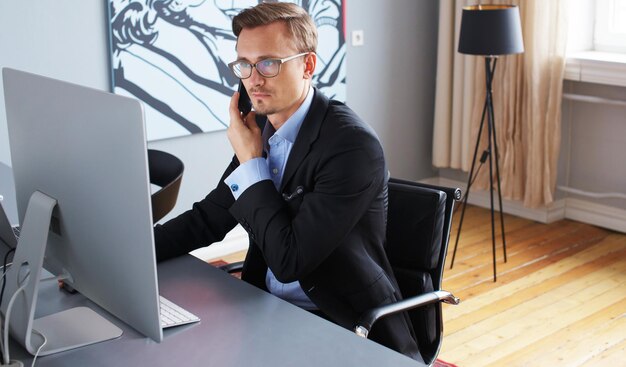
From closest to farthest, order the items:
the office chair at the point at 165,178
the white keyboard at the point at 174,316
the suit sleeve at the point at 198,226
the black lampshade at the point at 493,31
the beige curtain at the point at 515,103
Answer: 1. the white keyboard at the point at 174,316
2. the suit sleeve at the point at 198,226
3. the office chair at the point at 165,178
4. the black lampshade at the point at 493,31
5. the beige curtain at the point at 515,103

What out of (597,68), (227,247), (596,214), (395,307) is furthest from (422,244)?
(596,214)

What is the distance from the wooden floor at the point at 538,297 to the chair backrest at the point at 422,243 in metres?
1.02

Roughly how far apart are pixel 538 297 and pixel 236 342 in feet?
7.86

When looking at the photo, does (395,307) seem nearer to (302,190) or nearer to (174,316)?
→ (302,190)

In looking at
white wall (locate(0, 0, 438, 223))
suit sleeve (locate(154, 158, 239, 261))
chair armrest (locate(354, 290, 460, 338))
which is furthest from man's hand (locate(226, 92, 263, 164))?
white wall (locate(0, 0, 438, 223))

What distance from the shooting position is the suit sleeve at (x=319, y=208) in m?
1.87

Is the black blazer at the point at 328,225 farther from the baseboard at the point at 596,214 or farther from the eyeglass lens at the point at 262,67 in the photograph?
the baseboard at the point at 596,214

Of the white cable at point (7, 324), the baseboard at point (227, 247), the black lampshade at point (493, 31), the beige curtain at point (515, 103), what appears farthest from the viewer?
the beige curtain at point (515, 103)

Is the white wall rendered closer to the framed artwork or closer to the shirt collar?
the framed artwork

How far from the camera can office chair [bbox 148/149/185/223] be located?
2684 millimetres

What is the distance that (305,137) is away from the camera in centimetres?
202

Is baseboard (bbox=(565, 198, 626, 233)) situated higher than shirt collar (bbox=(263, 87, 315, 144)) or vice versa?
shirt collar (bbox=(263, 87, 315, 144))

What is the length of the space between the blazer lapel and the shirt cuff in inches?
3.2

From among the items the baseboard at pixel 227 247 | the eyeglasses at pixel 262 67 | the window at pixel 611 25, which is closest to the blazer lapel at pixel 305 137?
the eyeglasses at pixel 262 67
